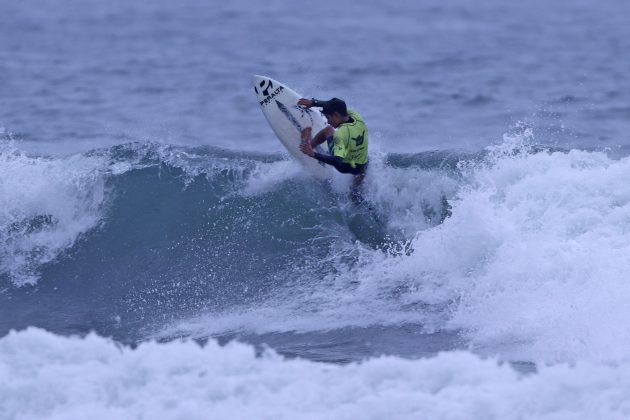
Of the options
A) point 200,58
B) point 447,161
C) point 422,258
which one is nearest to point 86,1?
point 200,58

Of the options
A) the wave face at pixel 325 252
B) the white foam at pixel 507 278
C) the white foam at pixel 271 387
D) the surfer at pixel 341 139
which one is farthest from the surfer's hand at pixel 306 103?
the white foam at pixel 271 387

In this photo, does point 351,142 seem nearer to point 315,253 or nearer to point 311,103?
point 311,103

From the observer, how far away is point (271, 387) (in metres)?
6.37

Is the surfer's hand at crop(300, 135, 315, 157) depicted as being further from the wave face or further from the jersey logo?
the wave face

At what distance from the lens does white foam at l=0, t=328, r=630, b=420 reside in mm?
6090

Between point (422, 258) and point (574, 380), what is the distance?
3.64m

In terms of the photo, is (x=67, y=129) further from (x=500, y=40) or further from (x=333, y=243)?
(x=500, y=40)

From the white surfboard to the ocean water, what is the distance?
23cm

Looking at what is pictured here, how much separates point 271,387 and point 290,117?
19.2 ft

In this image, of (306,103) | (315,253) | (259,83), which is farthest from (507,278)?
(259,83)

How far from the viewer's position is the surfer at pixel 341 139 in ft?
34.0

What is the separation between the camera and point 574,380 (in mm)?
6215

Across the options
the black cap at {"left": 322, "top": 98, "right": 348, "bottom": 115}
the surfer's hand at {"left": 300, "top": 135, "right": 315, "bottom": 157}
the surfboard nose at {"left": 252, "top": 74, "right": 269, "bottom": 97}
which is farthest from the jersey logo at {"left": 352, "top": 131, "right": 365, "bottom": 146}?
the surfboard nose at {"left": 252, "top": 74, "right": 269, "bottom": 97}

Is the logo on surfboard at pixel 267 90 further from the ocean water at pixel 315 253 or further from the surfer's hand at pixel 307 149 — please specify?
the surfer's hand at pixel 307 149
